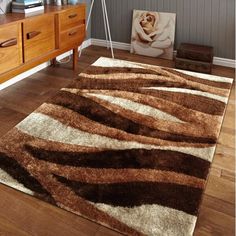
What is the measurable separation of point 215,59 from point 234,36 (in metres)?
0.32

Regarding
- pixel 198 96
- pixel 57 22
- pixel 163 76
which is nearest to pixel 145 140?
pixel 198 96

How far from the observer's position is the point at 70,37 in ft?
10.1

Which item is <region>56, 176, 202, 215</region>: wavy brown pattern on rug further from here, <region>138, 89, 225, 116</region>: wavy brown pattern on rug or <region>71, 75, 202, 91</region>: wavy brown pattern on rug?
<region>71, 75, 202, 91</region>: wavy brown pattern on rug

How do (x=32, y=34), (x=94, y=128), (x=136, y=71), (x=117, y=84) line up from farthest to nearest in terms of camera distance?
(x=136, y=71) < (x=117, y=84) < (x=32, y=34) < (x=94, y=128)

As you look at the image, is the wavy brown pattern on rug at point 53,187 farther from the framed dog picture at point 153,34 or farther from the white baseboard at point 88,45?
the framed dog picture at point 153,34

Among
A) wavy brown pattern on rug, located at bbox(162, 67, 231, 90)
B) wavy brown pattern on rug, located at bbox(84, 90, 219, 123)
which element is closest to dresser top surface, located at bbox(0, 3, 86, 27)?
wavy brown pattern on rug, located at bbox(84, 90, 219, 123)

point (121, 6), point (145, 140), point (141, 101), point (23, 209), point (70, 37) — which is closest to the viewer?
point (23, 209)

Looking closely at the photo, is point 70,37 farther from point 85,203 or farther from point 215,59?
point 85,203

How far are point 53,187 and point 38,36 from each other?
1432mm

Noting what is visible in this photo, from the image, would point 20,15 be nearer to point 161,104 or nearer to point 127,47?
point 161,104

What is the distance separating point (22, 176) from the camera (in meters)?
1.78

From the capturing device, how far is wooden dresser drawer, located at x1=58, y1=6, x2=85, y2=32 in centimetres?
Result: 288

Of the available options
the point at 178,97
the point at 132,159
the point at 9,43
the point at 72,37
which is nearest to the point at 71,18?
the point at 72,37

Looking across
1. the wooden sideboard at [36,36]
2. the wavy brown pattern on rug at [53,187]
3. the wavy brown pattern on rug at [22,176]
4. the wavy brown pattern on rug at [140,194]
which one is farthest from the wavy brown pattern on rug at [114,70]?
the wavy brown pattern on rug at [140,194]
